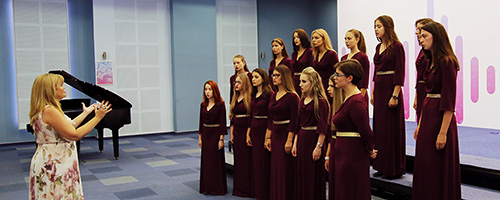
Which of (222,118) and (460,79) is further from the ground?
(460,79)

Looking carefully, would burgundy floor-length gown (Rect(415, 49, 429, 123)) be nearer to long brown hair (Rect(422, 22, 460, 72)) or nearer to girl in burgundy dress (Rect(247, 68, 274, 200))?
long brown hair (Rect(422, 22, 460, 72))

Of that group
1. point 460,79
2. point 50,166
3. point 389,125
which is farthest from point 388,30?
point 460,79

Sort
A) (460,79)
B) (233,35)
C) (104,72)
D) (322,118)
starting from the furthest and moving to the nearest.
Result: (233,35) < (104,72) < (460,79) < (322,118)

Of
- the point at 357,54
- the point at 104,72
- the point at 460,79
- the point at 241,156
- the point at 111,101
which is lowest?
the point at 241,156

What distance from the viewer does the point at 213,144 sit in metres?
5.37

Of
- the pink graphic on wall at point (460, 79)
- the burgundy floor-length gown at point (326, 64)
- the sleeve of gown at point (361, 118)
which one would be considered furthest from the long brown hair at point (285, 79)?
the pink graphic on wall at point (460, 79)

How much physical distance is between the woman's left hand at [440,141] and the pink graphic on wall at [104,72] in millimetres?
8420

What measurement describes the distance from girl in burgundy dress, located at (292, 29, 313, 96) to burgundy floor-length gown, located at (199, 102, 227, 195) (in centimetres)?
98

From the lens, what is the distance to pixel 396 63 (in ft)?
14.4

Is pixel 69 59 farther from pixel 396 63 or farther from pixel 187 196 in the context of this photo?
pixel 396 63

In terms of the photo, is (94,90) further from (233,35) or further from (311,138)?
(233,35)

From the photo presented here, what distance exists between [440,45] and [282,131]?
5.46ft

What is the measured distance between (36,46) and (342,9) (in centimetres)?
709

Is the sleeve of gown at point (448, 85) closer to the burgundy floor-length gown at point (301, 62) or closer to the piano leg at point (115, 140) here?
the burgundy floor-length gown at point (301, 62)
